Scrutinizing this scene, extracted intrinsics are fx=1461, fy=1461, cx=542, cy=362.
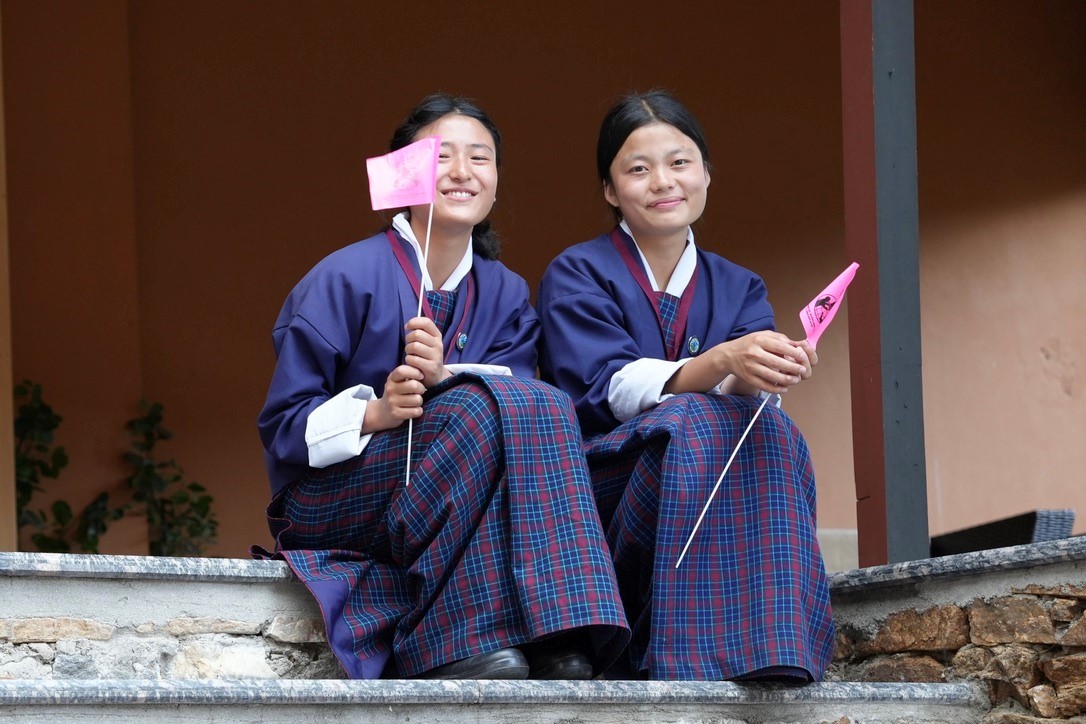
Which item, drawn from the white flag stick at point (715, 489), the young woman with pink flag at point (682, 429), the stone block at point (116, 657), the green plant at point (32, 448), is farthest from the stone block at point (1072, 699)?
the green plant at point (32, 448)

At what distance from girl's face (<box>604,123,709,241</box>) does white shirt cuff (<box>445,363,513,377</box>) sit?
394 mm

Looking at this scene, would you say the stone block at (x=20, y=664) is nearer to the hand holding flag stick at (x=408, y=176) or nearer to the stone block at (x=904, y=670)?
the hand holding flag stick at (x=408, y=176)

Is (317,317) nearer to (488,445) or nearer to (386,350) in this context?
(386,350)

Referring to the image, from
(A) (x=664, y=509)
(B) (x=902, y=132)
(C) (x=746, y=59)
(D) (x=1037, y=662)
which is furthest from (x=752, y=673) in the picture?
(C) (x=746, y=59)

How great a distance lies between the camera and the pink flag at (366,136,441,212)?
2324 millimetres

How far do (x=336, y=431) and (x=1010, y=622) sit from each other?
42.3 inches

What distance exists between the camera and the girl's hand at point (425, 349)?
220cm

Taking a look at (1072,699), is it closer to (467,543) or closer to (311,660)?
(467,543)

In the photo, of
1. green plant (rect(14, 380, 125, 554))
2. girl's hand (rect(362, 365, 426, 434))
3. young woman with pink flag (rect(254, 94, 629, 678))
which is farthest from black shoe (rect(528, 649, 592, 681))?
green plant (rect(14, 380, 125, 554))

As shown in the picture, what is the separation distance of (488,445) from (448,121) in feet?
2.23

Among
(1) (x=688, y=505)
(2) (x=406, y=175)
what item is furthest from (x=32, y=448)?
(1) (x=688, y=505)

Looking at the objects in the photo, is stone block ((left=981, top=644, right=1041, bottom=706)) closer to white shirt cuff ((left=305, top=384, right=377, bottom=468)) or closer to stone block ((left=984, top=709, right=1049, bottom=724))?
stone block ((left=984, top=709, right=1049, bottom=724))

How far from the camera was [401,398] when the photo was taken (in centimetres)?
217

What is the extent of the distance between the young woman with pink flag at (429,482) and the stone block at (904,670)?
565 mm
